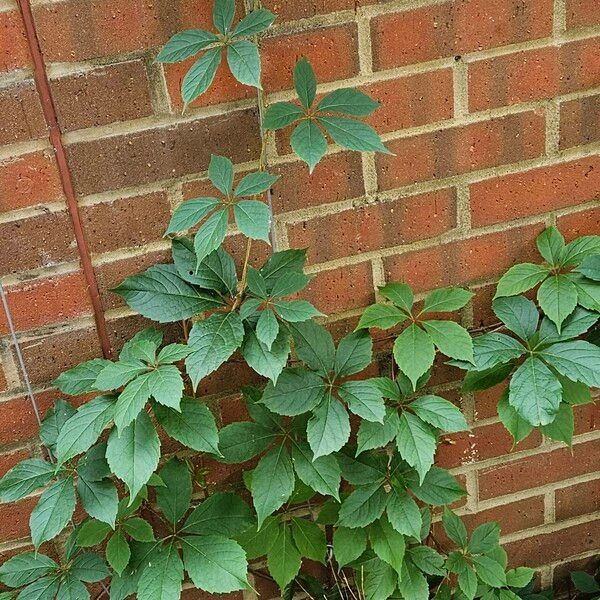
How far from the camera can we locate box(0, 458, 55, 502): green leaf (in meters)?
1.12

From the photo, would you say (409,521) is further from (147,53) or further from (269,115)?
(147,53)

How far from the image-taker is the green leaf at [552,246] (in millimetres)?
1281

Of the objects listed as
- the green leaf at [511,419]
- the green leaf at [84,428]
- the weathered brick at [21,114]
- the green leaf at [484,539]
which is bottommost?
the green leaf at [484,539]

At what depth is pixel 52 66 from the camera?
106 cm

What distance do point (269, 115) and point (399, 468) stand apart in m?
0.60

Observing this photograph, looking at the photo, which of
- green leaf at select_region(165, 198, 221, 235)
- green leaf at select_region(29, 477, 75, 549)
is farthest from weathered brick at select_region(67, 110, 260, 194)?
green leaf at select_region(29, 477, 75, 549)

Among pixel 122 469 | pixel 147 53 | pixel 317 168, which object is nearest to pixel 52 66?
pixel 147 53

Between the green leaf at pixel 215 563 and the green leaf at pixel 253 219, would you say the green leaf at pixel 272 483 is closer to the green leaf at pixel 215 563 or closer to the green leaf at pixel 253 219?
the green leaf at pixel 215 563

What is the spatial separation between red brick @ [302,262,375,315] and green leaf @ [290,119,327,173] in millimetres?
264

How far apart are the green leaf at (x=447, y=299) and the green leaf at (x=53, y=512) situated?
606 mm

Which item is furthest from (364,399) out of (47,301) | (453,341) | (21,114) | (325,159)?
(21,114)

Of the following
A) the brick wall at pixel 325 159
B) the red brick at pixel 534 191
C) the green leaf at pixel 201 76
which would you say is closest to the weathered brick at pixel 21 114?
the brick wall at pixel 325 159

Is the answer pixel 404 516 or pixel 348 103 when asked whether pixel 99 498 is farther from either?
pixel 348 103

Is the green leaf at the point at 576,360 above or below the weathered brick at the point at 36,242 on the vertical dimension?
below
